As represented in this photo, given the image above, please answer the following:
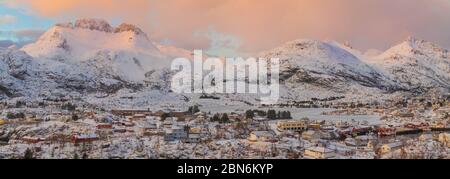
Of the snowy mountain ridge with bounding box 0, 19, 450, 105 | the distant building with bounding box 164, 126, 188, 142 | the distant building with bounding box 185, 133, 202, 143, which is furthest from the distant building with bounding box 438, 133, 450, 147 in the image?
the snowy mountain ridge with bounding box 0, 19, 450, 105

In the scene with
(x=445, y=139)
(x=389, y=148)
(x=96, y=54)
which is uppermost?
(x=96, y=54)

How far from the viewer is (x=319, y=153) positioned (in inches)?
1048

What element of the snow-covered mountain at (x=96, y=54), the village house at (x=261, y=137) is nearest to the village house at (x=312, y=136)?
the village house at (x=261, y=137)

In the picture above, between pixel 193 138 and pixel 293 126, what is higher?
pixel 293 126

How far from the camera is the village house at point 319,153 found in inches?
1038

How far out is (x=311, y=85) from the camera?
120 meters

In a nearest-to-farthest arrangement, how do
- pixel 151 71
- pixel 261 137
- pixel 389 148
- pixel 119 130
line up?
1. pixel 389 148
2. pixel 261 137
3. pixel 119 130
4. pixel 151 71

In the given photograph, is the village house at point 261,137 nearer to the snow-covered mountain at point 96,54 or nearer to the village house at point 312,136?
the village house at point 312,136

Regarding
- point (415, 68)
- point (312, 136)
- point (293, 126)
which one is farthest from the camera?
point (415, 68)

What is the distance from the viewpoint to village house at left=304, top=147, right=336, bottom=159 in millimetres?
26359

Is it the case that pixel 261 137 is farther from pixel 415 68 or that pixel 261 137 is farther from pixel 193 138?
pixel 415 68

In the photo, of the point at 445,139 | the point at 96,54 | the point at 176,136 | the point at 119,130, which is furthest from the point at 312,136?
the point at 96,54

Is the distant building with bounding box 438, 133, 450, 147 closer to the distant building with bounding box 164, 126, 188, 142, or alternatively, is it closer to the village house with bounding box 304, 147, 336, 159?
the village house with bounding box 304, 147, 336, 159
